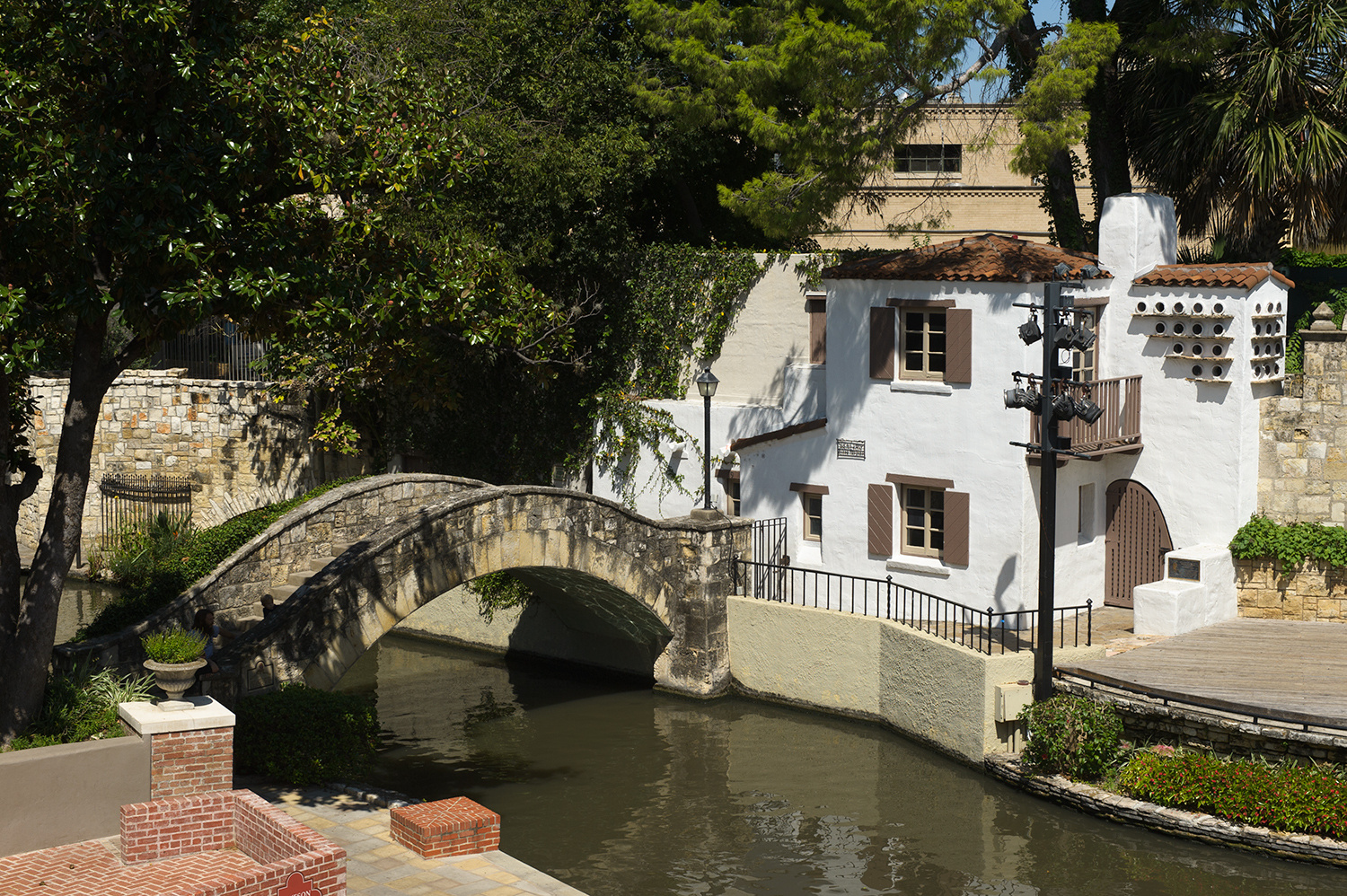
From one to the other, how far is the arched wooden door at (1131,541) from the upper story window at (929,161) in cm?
1644

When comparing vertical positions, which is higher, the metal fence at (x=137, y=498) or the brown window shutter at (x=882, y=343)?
the brown window shutter at (x=882, y=343)

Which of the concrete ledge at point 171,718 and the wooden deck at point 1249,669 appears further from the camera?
the wooden deck at point 1249,669

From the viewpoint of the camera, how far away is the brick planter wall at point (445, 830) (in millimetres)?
13016

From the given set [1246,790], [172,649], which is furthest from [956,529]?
[172,649]

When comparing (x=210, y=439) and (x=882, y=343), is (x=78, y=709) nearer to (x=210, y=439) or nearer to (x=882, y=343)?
(x=882, y=343)

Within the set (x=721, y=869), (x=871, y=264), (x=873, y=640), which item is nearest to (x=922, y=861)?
(x=721, y=869)

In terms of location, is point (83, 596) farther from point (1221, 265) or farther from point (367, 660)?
point (1221, 265)

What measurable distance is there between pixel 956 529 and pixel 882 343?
3.15m

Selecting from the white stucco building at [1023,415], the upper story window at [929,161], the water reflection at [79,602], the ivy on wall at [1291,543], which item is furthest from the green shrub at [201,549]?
the upper story window at [929,161]

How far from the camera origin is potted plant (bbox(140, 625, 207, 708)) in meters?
12.7

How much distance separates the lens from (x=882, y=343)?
72.3ft

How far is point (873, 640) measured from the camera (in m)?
20.5

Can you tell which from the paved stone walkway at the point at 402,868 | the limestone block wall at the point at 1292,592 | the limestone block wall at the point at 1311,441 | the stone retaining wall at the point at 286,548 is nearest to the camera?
the paved stone walkway at the point at 402,868

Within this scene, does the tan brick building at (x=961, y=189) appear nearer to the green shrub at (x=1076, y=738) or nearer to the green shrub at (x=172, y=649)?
the green shrub at (x=1076, y=738)
